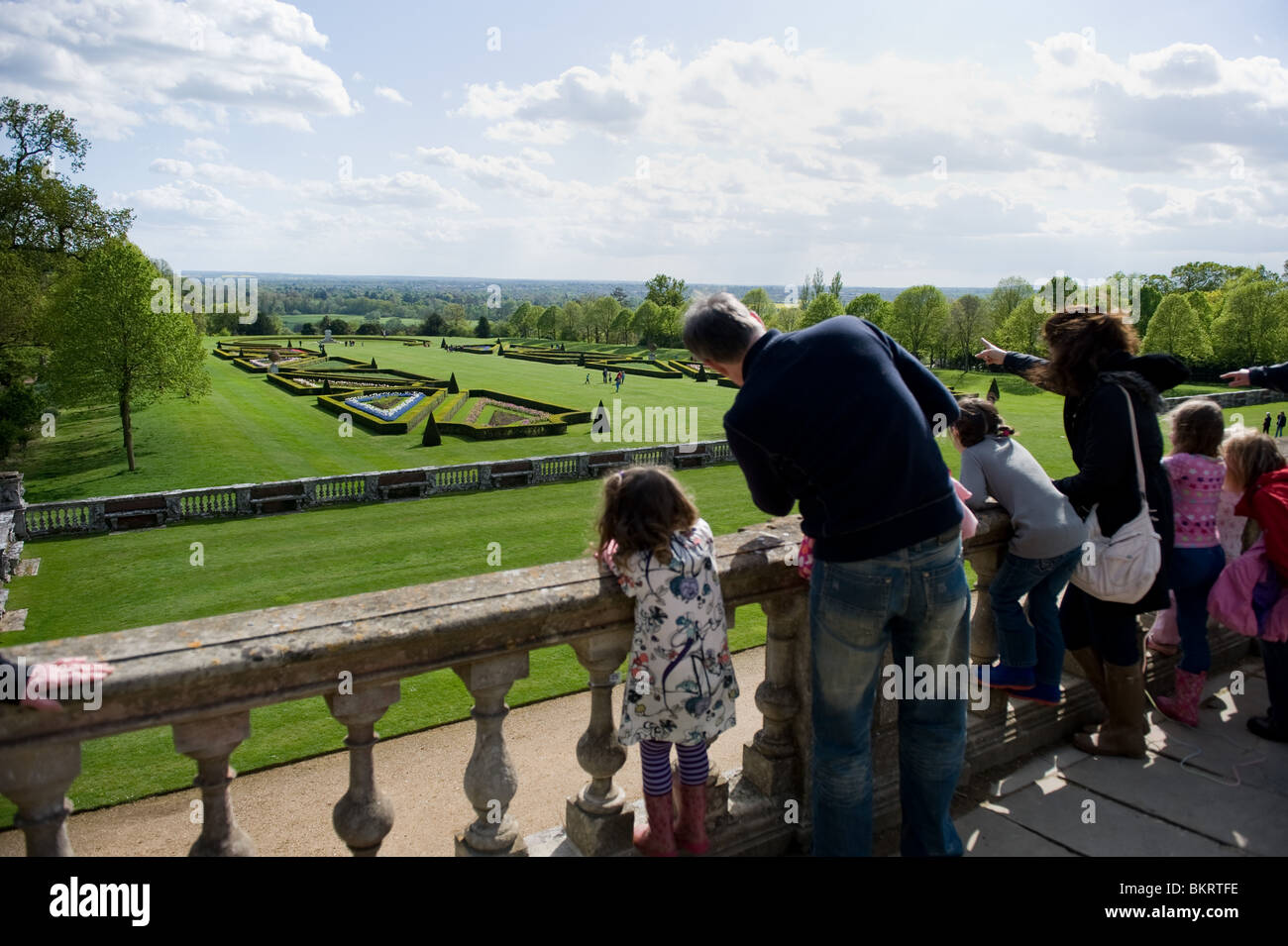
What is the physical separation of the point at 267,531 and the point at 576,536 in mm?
6837

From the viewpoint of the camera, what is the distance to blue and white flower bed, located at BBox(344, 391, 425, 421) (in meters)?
33.8

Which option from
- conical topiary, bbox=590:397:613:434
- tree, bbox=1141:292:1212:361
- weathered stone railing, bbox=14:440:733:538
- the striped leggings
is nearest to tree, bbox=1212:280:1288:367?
tree, bbox=1141:292:1212:361

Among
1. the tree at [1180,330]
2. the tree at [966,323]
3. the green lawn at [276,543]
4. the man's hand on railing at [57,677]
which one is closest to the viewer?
the man's hand on railing at [57,677]

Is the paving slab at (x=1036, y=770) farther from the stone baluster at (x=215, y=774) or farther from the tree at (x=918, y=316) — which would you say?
the tree at (x=918, y=316)

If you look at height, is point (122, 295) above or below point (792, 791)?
above

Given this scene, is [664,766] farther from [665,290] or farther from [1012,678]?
[665,290]

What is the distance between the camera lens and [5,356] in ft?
95.0

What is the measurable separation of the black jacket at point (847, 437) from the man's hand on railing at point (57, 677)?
5.96ft

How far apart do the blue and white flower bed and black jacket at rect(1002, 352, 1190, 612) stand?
30500 mm

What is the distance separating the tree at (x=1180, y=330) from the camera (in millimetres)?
58062

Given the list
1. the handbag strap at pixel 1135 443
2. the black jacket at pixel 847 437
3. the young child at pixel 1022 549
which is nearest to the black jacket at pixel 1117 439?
the handbag strap at pixel 1135 443

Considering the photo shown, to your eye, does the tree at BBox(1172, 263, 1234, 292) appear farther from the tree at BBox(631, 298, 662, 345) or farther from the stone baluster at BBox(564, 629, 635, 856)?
the stone baluster at BBox(564, 629, 635, 856)
